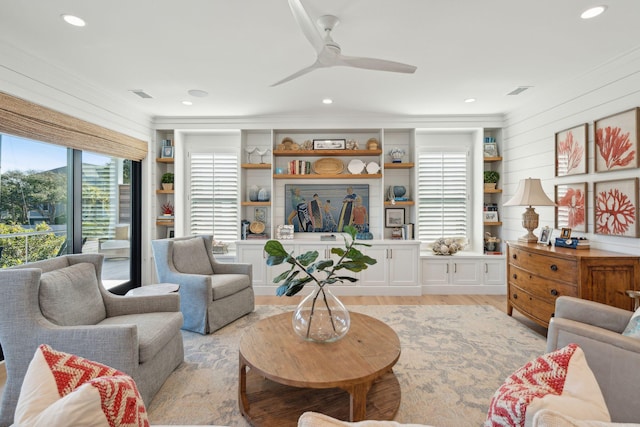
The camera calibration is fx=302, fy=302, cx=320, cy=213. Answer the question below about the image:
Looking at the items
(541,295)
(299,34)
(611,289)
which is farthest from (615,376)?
(299,34)

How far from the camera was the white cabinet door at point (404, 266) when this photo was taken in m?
4.48

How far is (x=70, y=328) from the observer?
71.1 inches

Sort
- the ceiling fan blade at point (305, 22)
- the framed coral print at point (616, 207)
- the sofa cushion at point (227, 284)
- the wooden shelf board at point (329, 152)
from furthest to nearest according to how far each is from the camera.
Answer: the wooden shelf board at point (329, 152), the sofa cushion at point (227, 284), the framed coral print at point (616, 207), the ceiling fan blade at point (305, 22)

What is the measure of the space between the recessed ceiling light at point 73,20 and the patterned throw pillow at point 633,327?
3.98m

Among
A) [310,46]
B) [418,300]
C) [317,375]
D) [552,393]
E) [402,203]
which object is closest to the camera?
[552,393]

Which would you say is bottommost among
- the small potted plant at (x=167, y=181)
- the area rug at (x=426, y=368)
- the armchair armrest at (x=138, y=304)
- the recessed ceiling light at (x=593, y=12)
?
the area rug at (x=426, y=368)

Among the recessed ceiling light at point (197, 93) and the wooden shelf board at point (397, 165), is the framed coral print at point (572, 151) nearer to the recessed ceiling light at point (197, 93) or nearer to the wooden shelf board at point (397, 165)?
the wooden shelf board at point (397, 165)

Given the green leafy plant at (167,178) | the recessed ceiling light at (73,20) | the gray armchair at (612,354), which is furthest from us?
the green leafy plant at (167,178)

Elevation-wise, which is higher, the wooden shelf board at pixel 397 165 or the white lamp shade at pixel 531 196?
the wooden shelf board at pixel 397 165

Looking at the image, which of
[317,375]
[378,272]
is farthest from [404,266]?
[317,375]

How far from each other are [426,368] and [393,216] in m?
2.72

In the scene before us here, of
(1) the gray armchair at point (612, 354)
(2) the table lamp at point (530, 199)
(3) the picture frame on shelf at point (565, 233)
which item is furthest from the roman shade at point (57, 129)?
(3) the picture frame on shelf at point (565, 233)

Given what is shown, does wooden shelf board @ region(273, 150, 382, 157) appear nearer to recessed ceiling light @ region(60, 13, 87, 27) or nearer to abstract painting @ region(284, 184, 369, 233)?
abstract painting @ region(284, 184, 369, 233)

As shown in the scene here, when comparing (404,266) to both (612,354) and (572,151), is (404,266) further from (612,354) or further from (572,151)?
(612,354)
